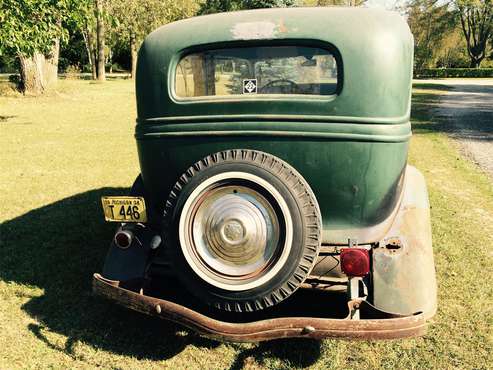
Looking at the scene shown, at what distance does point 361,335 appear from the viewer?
246cm

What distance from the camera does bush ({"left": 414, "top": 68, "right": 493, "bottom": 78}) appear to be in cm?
4784

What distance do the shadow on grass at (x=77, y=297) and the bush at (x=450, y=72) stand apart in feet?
169

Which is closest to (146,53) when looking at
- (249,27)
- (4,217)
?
(249,27)

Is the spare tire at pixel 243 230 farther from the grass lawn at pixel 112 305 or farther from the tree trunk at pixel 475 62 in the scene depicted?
the tree trunk at pixel 475 62

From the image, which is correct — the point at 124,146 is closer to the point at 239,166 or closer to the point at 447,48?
the point at 239,166

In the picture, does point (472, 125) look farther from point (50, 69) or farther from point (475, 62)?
point (475, 62)

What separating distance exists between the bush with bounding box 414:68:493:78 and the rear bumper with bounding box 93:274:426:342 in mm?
52622

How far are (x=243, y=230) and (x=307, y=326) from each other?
641 millimetres

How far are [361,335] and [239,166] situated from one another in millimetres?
1156

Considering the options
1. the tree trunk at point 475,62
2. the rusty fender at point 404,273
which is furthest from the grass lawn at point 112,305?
the tree trunk at point 475,62

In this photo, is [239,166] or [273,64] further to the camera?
[273,64]

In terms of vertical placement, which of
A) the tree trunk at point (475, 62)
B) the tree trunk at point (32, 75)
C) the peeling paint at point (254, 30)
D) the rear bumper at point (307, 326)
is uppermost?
the tree trunk at point (475, 62)

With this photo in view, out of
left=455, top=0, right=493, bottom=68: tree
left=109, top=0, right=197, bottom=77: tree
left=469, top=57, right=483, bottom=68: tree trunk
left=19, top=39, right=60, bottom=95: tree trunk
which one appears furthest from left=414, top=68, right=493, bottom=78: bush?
left=19, top=39, right=60, bottom=95: tree trunk

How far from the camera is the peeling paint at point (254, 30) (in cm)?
282
